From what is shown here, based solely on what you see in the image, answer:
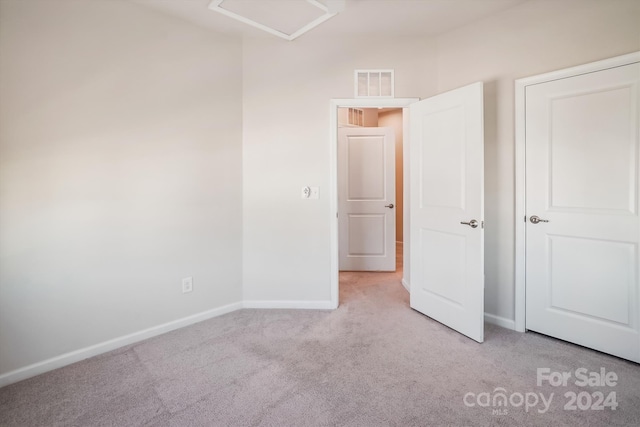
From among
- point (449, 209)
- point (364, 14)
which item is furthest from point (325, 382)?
point (364, 14)

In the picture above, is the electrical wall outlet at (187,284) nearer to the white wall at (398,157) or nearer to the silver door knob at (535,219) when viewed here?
the silver door knob at (535,219)

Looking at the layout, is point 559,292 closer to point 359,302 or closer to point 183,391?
point 359,302

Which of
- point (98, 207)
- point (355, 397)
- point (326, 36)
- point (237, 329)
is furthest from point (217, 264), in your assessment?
point (326, 36)

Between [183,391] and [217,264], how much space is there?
1219 mm

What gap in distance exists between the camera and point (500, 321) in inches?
102

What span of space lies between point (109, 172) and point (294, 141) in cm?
150

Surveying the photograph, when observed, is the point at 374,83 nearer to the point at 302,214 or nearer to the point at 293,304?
the point at 302,214

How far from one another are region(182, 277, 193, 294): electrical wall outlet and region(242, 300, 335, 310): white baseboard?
0.56m

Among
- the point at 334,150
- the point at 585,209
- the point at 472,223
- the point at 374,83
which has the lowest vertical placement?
the point at 472,223

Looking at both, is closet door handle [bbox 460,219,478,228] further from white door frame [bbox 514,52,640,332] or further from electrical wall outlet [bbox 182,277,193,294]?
electrical wall outlet [bbox 182,277,193,294]

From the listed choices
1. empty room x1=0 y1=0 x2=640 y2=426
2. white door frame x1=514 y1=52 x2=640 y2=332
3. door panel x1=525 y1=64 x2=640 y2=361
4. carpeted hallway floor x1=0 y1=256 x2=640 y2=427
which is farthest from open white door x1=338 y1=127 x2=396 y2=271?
door panel x1=525 y1=64 x2=640 y2=361

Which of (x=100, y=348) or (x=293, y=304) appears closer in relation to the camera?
(x=100, y=348)

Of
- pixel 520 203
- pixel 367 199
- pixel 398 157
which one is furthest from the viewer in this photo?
pixel 398 157

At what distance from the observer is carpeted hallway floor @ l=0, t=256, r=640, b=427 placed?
5.10ft
